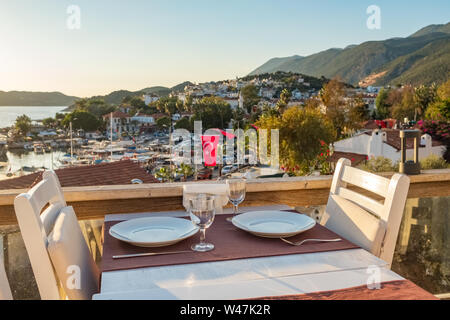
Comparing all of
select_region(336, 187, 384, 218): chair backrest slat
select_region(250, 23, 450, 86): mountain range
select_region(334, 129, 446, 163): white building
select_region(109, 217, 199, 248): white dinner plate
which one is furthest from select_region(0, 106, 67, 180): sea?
select_region(250, 23, 450, 86): mountain range

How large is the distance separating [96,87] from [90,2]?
1295mm

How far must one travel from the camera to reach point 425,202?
6.30ft

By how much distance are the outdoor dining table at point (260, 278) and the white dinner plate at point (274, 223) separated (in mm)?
94

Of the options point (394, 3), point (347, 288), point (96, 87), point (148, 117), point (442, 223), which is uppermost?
point (394, 3)

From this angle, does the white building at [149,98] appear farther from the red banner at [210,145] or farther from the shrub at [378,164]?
the shrub at [378,164]

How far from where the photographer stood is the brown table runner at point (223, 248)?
0.93m

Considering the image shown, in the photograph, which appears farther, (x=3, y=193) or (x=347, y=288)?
(x=3, y=193)

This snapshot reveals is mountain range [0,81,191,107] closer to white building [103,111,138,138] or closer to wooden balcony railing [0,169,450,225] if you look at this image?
white building [103,111,138,138]

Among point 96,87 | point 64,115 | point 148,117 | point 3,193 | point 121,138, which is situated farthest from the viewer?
point 121,138

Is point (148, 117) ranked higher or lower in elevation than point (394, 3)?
lower

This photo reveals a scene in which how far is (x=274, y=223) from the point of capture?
123 centimetres
